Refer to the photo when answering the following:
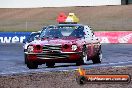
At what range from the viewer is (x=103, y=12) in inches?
2404

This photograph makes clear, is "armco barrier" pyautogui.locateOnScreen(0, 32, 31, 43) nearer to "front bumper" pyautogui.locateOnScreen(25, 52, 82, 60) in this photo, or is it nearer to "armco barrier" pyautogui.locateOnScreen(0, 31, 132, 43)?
"armco barrier" pyautogui.locateOnScreen(0, 31, 132, 43)

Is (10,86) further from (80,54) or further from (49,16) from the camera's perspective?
(49,16)

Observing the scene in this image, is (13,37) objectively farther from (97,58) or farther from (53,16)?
(53,16)

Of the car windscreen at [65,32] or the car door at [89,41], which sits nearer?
the car windscreen at [65,32]

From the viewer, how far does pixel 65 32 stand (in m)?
17.9

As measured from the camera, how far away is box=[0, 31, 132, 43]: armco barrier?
36.3 metres

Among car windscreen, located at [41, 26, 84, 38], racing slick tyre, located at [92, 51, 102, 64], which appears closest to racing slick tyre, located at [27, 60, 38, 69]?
car windscreen, located at [41, 26, 84, 38]

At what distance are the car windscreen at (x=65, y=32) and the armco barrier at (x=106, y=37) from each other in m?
18.5

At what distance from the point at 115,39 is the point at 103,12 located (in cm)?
2456

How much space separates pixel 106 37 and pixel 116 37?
835 mm

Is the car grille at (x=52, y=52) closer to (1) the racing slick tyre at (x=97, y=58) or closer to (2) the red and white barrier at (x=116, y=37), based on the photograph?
(1) the racing slick tyre at (x=97, y=58)

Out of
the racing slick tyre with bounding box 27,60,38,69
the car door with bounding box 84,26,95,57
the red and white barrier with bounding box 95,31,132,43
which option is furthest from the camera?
the red and white barrier with bounding box 95,31,132,43

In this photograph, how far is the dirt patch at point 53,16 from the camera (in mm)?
54287

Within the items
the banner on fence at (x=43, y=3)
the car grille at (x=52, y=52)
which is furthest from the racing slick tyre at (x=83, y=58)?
the banner on fence at (x=43, y=3)
